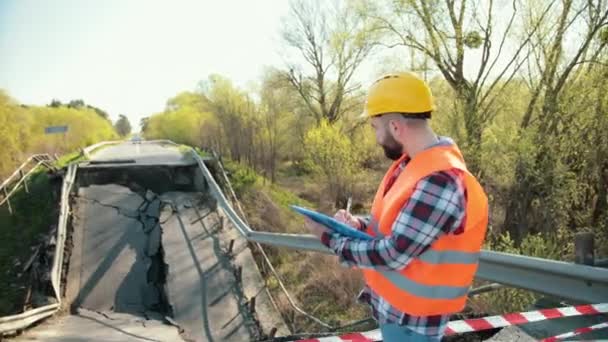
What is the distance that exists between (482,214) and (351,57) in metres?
29.3

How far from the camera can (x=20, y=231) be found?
1263 centimetres

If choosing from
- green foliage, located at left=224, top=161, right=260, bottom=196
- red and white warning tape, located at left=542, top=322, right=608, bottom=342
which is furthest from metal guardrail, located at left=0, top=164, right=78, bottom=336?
red and white warning tape, located at left=542, top=322, right=608, bottom=342

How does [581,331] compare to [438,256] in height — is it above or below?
below

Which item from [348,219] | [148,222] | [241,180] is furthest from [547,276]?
[241,180]

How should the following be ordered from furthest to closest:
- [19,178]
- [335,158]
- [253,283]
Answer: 1. [335,158]
2. [19,178]
3. [253,283]

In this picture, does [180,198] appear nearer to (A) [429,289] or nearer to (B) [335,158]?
(B) [335,158]

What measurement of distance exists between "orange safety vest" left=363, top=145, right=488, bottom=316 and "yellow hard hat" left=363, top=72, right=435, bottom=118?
0.64 feet

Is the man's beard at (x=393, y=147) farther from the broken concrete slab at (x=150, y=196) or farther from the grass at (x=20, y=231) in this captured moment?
the broken concrete slab at (x=150, y=196)

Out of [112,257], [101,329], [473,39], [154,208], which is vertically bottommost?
[101,329]

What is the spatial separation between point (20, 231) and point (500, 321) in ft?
42.0

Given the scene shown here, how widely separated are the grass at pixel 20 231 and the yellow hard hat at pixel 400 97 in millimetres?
9935

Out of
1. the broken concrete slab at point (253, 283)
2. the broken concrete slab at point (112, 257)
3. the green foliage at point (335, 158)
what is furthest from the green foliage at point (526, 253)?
the green foliage at point (335, 158)

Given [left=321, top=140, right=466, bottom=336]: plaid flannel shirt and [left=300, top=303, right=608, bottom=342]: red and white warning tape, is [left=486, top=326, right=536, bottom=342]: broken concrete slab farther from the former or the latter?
[left=321, top=140, right=466, bottom=336]: plaid flannel shirt

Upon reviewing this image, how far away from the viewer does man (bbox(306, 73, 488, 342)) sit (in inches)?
75.5
